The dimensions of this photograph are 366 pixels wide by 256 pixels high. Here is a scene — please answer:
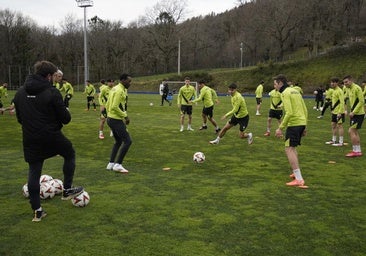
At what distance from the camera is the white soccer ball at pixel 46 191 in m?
6.45

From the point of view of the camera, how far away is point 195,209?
610 centimetres

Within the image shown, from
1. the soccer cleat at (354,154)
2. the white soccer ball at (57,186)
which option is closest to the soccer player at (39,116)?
the white soccer ball at (57,186)

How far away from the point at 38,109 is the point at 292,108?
187 inches

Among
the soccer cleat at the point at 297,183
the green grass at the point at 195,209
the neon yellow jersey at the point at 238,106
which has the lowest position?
the green grass at the point at 195,209

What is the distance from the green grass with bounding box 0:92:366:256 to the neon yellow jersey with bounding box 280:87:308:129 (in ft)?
4.38

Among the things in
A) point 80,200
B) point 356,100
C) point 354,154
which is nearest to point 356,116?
point 356,100

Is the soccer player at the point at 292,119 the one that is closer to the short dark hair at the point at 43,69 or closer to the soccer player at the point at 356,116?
the soccer player at the point at 356,116

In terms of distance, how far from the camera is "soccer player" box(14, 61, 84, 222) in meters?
5.04

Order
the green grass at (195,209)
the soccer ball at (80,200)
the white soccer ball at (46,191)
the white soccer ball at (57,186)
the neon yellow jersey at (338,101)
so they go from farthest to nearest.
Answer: the neon yellow jersey at (338,101), the white soccer ball at (57,186), the white soccer ball at (46,191), the soccer ball at (80,200), the green grass at (195,209)

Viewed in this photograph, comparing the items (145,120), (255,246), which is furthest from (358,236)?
(145,120)

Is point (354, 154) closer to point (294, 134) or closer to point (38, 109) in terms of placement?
point (294, 134)

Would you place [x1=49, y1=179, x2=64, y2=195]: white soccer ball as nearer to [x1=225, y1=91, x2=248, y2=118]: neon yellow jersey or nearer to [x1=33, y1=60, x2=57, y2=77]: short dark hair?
[x1=33, y1=60, x2=57, y2=77]: short dark hair

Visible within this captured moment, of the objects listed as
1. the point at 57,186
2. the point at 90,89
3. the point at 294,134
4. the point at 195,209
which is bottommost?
the point at 195,209

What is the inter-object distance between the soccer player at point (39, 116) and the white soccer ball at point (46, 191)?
1.07 meters
